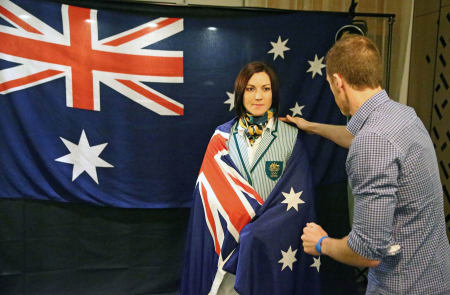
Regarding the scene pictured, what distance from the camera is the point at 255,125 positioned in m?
2.05

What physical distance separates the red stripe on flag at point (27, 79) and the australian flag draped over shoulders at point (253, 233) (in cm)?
120

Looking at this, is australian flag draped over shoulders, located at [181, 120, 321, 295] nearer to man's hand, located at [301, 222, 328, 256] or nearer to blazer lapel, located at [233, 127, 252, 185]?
blazer lapel, located at [233, 127, 252, 185]

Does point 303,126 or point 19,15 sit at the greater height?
point 19,15

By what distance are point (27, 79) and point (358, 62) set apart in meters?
2.05

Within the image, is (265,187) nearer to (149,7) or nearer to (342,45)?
(342,45)

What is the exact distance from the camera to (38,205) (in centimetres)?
266

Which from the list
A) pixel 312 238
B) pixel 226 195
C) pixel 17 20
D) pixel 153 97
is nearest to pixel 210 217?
pixel 226 195

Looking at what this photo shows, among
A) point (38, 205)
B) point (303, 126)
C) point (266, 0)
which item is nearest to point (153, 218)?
point (38, 205)

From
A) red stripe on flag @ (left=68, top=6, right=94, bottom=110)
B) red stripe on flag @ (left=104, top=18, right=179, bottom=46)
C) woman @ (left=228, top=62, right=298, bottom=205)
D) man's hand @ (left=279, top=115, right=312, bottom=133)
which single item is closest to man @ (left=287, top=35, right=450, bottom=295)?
woman @ (left=228, top=62, right=298, bottom=205)

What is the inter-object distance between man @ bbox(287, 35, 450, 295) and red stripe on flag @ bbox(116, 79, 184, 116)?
151 centimetres

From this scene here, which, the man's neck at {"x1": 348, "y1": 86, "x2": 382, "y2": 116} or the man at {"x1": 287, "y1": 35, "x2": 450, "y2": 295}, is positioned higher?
the man's neck at {"x1": 348, "y1": 86, "x2": 382, "y2": 116}

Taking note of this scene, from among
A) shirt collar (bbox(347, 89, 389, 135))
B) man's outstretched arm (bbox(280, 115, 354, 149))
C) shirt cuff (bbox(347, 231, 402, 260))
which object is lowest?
shirt cuff (bbox(347, 231, 402, 260))

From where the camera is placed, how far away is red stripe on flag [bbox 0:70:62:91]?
2420mm

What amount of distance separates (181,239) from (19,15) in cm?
179
